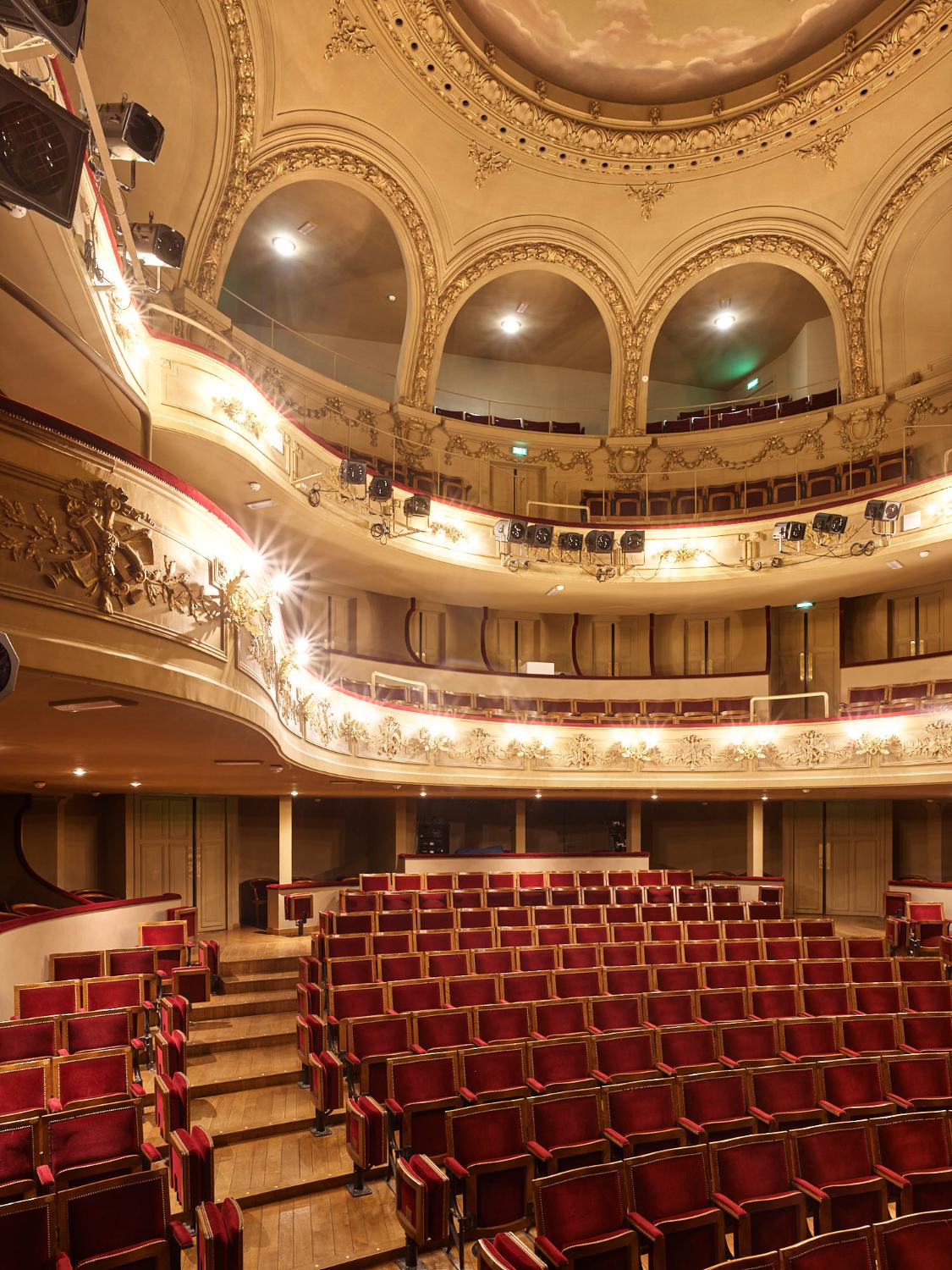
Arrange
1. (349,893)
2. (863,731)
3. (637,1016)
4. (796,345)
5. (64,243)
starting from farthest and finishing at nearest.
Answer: (796,345) < (863,731) < (349,893) < (637,1016) < (64,243)

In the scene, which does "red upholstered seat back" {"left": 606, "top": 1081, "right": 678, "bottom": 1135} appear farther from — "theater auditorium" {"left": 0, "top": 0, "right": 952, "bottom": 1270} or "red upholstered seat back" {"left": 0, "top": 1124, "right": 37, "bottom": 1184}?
"red upholstered seat back" {"left": 0, "top": 1124, "right": 37, "bottom": 1184}

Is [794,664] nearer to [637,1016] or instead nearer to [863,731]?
[863,731]

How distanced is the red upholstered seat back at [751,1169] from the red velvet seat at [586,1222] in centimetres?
46

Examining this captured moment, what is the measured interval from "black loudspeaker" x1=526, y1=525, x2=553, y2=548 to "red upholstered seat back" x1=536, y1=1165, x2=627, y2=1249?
27.4 ft

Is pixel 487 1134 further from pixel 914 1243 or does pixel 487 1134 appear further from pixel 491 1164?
→ pixel 914 1243

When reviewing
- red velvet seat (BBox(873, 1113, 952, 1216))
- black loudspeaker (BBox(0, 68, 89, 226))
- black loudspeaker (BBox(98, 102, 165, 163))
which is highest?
black loudspeaker (BBox(98, 102, 165, 163))

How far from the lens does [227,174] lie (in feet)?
30.0

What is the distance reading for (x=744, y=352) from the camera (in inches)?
558

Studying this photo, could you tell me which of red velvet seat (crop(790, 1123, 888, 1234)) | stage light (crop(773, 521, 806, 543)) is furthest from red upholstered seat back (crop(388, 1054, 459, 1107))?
stage light (crop(773, 521, 806, 543))

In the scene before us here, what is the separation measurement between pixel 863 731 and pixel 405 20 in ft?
29.3

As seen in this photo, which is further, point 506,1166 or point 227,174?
point 227,174

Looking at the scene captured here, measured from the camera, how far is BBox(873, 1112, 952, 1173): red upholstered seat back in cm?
383

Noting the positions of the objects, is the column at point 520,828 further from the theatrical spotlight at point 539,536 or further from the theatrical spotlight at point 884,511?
the theatrical spotlight at point 884,511

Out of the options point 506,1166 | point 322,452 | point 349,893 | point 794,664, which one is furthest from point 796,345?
point 506,1166
